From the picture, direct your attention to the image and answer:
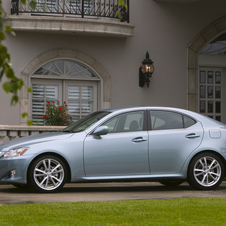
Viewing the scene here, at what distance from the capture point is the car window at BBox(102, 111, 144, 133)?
8.05 meters

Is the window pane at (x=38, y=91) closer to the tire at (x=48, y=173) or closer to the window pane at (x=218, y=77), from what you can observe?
the window pane at (x=218, y=77)

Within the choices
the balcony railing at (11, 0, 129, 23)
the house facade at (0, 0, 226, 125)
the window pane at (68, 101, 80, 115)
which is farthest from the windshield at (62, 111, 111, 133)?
the window pane at (68, 101, 80, 115)

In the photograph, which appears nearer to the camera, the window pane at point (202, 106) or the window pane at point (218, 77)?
the window pane at point (202, 106)

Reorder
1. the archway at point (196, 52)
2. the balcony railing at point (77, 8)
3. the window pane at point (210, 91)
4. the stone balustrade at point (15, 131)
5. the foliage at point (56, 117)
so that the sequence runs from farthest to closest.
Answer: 1. the window pane at point (210, 91)
2. the archway at point (196, 52)
3. the balcony railing at point (77, 8)
4. the foliage at point (56, 117)
5. the stone balustrade at point (15, 131)

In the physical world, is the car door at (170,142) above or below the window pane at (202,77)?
below

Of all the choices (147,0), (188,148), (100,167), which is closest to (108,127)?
(100,167)

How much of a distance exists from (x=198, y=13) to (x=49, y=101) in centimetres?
574

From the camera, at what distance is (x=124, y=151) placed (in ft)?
25.8

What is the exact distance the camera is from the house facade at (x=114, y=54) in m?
13.5

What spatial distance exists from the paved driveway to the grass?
0.73 meters

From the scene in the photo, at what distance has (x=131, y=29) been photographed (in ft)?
46.8

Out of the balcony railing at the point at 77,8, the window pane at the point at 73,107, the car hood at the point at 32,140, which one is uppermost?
the balcony railing at the point at 77,8

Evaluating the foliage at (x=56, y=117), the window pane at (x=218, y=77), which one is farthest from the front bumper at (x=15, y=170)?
the window pane at (x=218, y=77)

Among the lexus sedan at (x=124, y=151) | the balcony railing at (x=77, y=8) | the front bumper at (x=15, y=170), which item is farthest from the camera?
the balcony railing at (x=77, y=8)
